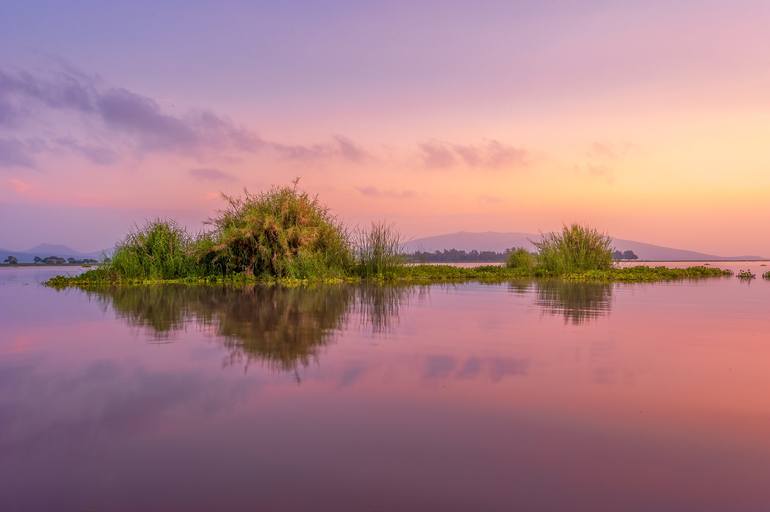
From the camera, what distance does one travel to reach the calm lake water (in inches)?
93.4

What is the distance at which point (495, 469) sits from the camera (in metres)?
2.57

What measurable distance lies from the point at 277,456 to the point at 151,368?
8.03 feet

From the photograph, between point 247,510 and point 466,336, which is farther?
point 466,336

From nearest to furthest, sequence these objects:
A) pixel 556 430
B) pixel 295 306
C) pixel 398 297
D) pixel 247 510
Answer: pixel 247 510
pixel 556 430
pixel 295 306
pixel 398 297

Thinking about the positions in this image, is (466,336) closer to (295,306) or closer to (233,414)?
(233,414)

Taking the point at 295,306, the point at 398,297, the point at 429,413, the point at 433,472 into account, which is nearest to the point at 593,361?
the point at 429,413

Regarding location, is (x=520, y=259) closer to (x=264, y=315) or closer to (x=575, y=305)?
(x=575, y=305)

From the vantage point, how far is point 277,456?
8.87 ft

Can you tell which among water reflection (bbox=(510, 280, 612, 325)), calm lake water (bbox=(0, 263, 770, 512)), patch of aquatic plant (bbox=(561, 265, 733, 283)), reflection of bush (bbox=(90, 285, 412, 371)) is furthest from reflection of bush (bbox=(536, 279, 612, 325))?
patch of aquatic plant (bbox=(561, 265, 733, 283))

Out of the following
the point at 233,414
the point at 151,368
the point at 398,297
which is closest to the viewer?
the point at 233,414

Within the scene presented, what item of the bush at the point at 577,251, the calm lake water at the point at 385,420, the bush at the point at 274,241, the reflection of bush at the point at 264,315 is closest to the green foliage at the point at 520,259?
the bush at the point at 577,251

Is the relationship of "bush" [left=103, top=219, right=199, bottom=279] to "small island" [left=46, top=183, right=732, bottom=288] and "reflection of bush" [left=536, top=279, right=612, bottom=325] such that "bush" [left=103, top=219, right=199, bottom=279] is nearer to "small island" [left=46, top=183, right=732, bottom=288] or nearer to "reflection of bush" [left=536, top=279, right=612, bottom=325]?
"small island" [left=46, top=183, right=732, bottom=288]

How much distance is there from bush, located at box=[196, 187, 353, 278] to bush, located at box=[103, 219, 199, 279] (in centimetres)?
61

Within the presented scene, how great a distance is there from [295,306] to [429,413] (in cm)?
666
